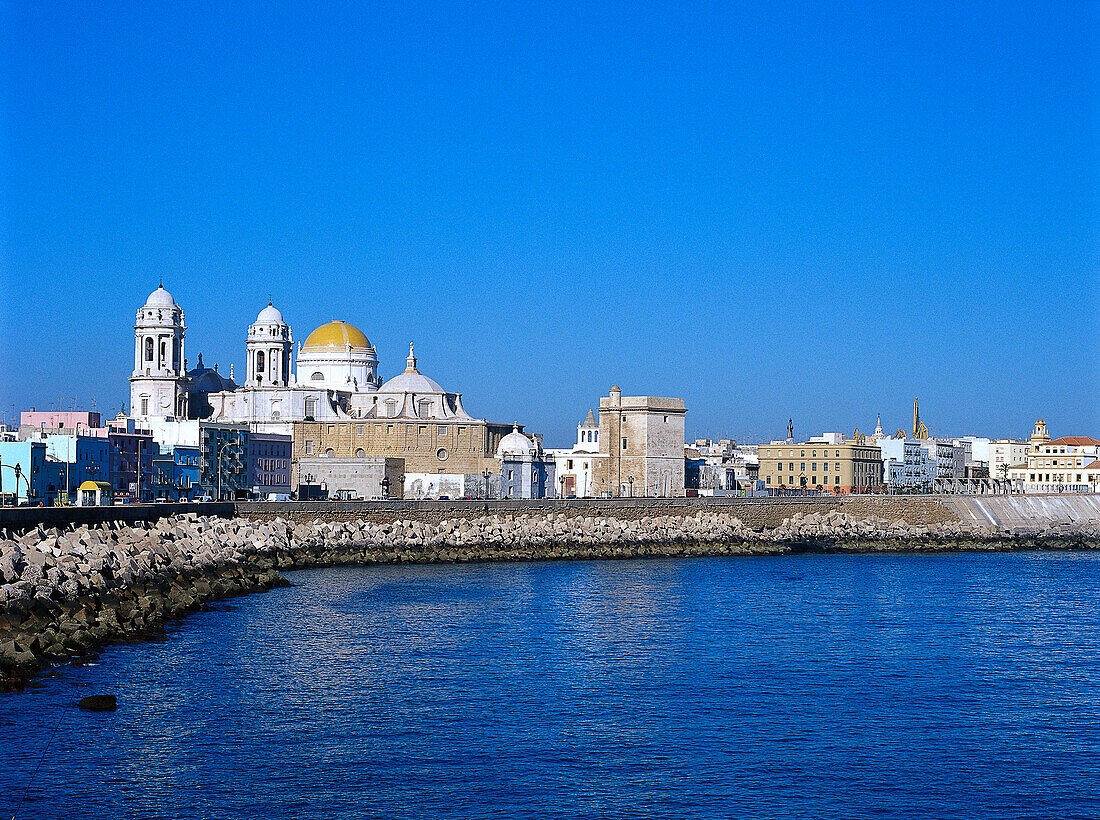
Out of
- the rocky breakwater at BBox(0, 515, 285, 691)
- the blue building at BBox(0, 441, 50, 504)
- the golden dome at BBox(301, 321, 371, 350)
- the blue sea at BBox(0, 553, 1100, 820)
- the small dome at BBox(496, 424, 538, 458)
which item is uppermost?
the golden dome at BBox(301, 321, 371, 350)

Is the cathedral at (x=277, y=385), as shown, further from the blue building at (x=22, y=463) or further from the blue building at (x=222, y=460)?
the blue building at (x=22, y=463)

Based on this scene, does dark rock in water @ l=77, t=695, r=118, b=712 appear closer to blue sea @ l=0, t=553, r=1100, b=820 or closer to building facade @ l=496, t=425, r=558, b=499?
blue sea @ l=0, t=553, r=1100, b=820

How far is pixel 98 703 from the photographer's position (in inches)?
635

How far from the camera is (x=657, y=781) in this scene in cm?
1384

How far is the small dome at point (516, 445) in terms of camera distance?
6894cm

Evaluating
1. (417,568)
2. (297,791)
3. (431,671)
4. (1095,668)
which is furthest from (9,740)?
(417,568)

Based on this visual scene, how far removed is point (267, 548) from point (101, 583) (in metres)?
13.7

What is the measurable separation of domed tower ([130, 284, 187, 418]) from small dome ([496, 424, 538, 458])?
17.3 meters

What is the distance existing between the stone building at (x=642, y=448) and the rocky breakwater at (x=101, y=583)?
2902 cm

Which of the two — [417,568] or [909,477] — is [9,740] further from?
[909,477]

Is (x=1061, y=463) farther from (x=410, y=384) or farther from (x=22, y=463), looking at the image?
(x=22, y=463)

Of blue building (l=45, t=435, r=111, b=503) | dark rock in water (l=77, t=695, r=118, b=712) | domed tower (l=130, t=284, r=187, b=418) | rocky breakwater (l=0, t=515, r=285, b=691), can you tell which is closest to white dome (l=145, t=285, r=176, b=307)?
domed tower (l=130, t=284, r=187, b=418)

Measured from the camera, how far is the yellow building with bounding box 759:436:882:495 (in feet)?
271

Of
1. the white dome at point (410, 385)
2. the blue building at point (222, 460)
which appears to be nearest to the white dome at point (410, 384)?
the white dome at point (410, 385)
